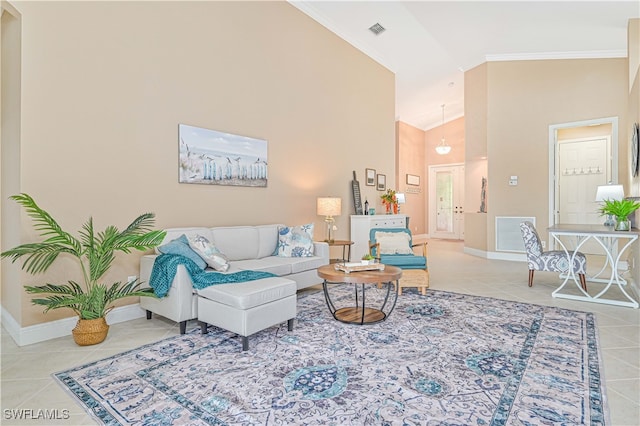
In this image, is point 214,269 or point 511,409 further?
point 214,269

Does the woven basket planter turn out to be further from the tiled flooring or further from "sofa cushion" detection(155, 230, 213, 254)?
"sofa cushion" detection(155, 230, 213, 254)

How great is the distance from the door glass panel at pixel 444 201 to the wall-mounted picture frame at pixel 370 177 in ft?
16.4

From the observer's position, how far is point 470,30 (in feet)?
19.3

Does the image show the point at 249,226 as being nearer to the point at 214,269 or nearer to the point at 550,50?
the point at 214,269

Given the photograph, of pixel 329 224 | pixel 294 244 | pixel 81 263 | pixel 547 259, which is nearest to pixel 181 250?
pixel 81 263

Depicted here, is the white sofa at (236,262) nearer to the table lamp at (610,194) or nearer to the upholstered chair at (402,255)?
the upholstered chair at (402,255)

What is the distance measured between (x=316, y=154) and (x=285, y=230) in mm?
1771

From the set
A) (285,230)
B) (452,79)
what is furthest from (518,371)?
(452,79)

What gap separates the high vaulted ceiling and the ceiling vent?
59mm

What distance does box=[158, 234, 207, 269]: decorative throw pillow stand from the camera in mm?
3070

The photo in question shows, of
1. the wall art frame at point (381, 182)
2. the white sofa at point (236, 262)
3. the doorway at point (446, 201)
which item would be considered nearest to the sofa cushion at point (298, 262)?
the white sofa at point (236, 262)

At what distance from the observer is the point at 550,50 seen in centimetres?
620

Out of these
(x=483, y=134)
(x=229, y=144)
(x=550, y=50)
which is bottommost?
(x=229, y=144)

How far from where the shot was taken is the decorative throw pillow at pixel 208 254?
3.22 metres
